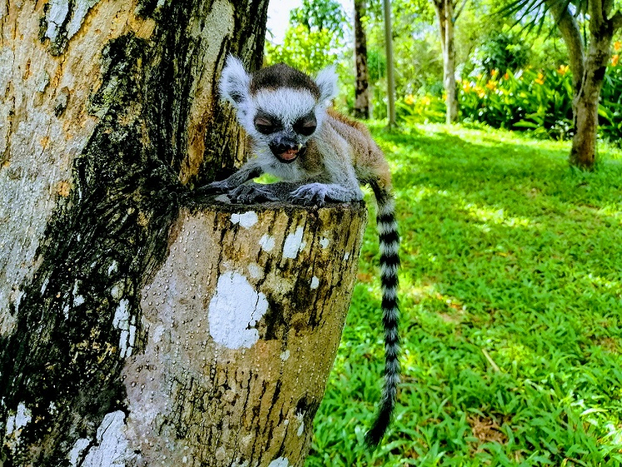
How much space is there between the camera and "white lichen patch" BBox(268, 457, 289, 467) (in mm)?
1176

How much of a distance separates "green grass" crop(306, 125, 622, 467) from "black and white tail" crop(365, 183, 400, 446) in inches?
→ 28.6

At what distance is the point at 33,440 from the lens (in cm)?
105

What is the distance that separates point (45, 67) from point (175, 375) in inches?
31.4

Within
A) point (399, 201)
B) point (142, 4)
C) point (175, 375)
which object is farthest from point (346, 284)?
point (399, 201)

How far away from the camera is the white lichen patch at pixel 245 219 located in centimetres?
112

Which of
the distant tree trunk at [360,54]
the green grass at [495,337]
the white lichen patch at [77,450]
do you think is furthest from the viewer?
the distant tree trunk at [360,54]

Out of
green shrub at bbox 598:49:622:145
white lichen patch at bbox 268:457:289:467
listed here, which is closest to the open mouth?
white lichen patch at bbox 268:457:289:467

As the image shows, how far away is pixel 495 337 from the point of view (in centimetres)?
354

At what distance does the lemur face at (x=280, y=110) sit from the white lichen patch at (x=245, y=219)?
906mm

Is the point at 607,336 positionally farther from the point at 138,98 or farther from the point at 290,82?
the point at 138,98

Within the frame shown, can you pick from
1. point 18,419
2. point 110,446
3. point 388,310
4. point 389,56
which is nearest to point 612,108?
point 389,56

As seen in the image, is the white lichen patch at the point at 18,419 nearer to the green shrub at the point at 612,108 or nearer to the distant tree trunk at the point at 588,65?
the distant tree trunk at the point at 588,65

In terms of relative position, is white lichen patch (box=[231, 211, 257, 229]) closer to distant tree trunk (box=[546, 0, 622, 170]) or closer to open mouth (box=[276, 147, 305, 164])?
open mouth (box=[276, 147, 305, 164])

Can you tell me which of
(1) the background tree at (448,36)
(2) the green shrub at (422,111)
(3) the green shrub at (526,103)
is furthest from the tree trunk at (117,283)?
(2) the green shrub at (422,111)
